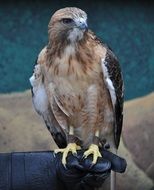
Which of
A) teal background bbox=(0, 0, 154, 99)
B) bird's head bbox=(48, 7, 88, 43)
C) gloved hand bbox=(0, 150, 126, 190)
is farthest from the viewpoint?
teal background bbox=(0, 0, 154, 99)

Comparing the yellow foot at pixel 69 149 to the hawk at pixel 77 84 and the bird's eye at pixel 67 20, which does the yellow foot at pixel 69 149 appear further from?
the bird's eye at pixel 67 20

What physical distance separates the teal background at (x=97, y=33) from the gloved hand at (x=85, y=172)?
8.32ft

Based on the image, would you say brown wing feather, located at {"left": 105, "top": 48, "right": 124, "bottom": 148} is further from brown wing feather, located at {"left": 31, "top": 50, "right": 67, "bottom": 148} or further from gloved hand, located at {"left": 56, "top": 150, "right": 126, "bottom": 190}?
gloved hand, located at {"left": 56, "top": 150, "right": 126, "bottom": 190}

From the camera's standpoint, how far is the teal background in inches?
267

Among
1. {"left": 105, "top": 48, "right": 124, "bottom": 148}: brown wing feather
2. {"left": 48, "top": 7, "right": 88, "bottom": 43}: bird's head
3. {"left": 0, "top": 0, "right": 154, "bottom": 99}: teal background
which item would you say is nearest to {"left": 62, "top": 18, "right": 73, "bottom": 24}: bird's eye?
{"left": 48, "top": 7, "right": 88, "bottom": 43}: bird's head

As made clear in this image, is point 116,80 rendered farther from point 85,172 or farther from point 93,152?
point 85,172

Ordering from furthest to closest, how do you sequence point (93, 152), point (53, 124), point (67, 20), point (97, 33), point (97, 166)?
point (97, 33), point (53, 124), point (93, 152), point (67, 20), point (97, 166)

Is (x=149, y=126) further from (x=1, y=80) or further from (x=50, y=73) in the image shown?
(x=50, y=73)

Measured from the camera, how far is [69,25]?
4.66m

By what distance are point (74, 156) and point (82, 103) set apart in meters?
0.59

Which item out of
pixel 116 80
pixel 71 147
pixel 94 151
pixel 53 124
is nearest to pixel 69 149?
pixel 71 147

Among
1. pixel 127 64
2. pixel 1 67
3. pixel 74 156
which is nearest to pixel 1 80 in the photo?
pixel 1 67

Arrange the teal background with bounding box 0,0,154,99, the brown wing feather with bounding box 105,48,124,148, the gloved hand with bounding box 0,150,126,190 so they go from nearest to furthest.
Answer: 1. the gloved hand with bounding box 0,150,126,190
2. the brown wing feather with bounding box 105,48,124,148
3. the teal background with bounding box 0,0,154,99

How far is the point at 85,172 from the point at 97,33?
2707 mm
